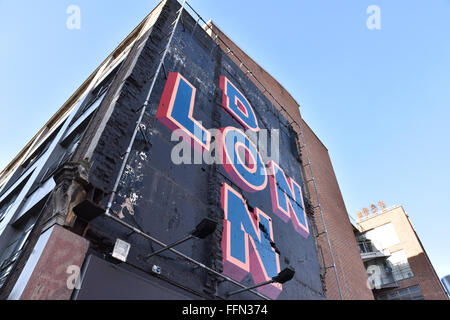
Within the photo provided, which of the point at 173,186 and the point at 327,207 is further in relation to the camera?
the point at 327,207

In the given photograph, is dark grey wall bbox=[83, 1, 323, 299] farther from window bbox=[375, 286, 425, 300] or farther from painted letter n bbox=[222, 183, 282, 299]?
window bbox=[375, 286, 425, 300]

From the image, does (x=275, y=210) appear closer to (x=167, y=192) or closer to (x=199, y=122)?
(x=199, y=122)

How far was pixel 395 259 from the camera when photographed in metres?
30.5

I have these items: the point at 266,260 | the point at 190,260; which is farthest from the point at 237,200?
the point at 190,260

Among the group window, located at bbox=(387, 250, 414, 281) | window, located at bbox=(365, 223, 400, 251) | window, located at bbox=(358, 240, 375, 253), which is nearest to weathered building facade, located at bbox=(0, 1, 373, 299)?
window, located at bbox=(387, 250, 414, 281)

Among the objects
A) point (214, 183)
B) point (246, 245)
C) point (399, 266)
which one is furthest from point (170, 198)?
point (399, 266)

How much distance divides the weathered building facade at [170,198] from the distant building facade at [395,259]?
17.8 m

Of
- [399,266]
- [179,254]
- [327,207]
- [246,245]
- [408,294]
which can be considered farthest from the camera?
[399,266]

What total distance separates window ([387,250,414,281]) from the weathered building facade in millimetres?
18160

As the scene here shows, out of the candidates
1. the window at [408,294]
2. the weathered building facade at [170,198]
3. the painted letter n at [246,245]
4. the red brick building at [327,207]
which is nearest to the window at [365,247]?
the window at [408,294]

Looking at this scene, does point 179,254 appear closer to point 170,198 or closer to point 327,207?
point 170,198

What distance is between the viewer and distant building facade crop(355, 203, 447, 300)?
2827 centimetres

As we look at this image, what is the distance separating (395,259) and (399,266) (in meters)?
0.71
